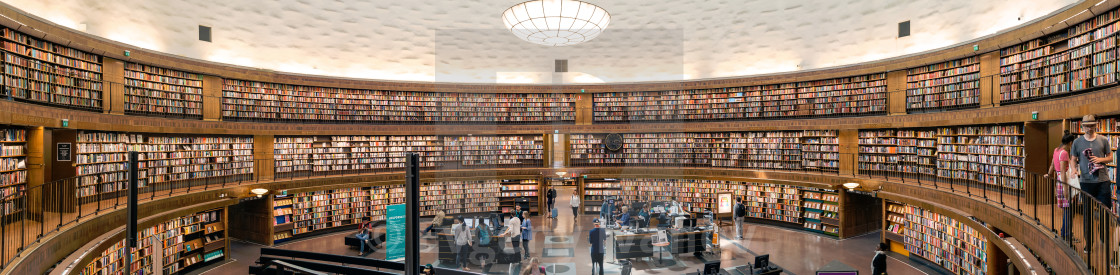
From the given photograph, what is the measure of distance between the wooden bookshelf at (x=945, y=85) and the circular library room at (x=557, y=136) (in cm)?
5

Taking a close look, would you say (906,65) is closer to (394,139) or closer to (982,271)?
(982,271)

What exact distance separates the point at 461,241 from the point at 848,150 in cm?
948

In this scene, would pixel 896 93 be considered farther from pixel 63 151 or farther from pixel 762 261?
pixel 63 151

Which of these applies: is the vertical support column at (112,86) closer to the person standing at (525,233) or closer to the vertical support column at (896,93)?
the person standing at (525,233)

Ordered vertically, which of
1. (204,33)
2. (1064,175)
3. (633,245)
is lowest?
(633,245)

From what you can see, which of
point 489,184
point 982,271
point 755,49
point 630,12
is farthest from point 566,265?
point 755,49

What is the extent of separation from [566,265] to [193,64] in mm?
8807

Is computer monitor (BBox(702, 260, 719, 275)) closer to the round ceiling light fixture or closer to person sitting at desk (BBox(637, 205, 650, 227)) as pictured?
person sitting at desk (BBox(637, 205, 650, 227))

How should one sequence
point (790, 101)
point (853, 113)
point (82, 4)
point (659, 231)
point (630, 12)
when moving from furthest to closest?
point (790, 101) < point (853, 113) < point (630, 12) < point (659, 231) < point (82, 4)

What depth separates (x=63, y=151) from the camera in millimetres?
6828

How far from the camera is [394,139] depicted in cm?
1299

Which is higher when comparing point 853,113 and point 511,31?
point 511,31

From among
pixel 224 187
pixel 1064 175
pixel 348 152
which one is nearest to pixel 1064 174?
pixel 1064 175

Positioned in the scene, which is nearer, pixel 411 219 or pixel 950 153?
pixel 411 219
